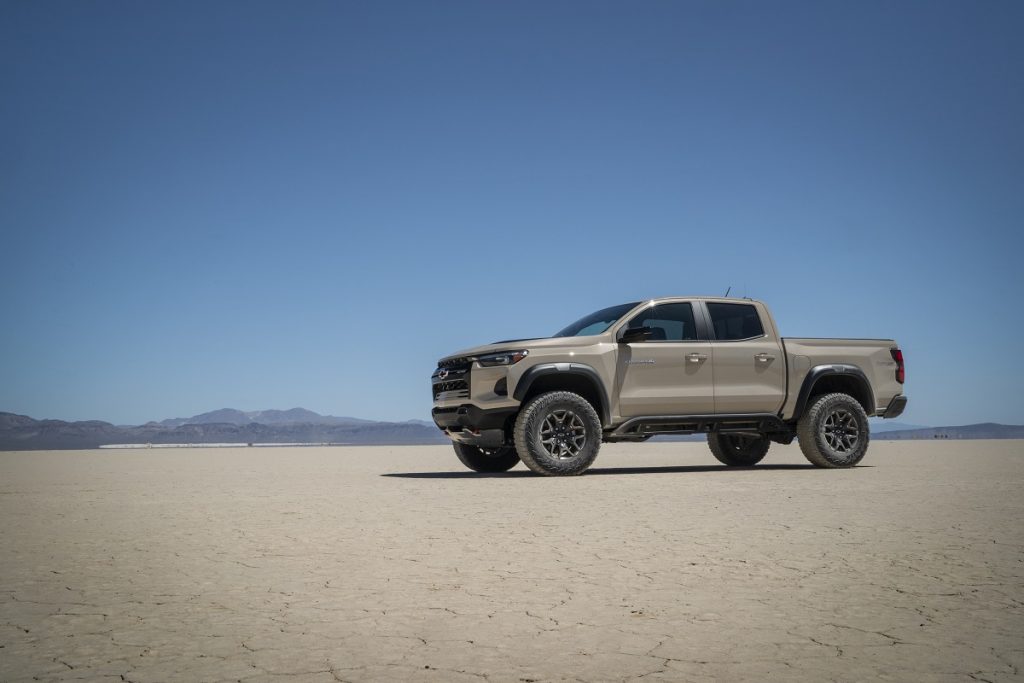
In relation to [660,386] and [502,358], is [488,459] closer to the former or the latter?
[502,358]

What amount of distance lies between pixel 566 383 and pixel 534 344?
74cm

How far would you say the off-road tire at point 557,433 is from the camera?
1059cm

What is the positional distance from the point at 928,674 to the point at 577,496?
18.7 feet

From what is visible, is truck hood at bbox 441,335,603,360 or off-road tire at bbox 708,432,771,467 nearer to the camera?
truck hood at bbox 441,335,603,360

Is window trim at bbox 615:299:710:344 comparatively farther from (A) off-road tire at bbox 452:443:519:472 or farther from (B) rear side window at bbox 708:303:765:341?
(A) off-road tire at bbox 452:443:519:472

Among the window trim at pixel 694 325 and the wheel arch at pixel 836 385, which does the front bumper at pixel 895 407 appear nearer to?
the wheel arch at pixel 836 385

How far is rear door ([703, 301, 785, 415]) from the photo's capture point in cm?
1159

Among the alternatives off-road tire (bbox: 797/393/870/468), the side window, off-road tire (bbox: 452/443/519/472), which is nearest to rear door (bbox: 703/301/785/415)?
the side window

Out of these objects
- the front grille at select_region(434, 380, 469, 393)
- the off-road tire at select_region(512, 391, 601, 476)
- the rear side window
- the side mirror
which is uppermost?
the rear side window

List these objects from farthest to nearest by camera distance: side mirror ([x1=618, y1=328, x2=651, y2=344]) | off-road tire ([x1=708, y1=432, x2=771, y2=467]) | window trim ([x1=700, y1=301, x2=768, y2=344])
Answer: off-road tire ([x1=708, y1=432, x2=771, y2=467]) < window trim ([x1=700, y1=301, x2=768, y2=344]) < side mirror ([x1=618, y1=328, x2=651, y2=344])

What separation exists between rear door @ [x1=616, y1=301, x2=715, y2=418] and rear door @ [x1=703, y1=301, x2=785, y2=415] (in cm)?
19

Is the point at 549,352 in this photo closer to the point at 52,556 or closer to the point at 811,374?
the point at 811,374

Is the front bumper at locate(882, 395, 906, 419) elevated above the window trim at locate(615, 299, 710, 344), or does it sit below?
below

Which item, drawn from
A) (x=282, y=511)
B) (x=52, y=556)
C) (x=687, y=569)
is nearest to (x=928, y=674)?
(x=687, y=569)
